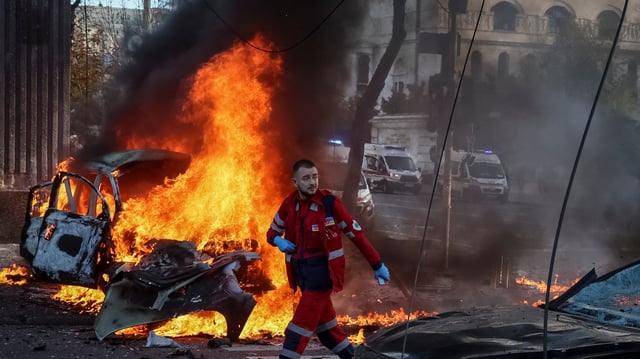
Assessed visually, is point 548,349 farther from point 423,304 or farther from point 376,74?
point 376,74

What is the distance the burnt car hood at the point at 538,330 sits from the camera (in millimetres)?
3713

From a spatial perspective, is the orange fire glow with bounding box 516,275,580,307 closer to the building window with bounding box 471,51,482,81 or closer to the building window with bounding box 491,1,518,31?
the building window with bounding box 491,1,518,31

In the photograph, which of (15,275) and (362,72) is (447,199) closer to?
(362,72)

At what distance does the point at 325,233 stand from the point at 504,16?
14.1m

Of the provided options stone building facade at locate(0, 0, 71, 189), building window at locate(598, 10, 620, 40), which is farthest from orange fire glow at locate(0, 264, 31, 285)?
building window at locate(598, 10, 620, 40)

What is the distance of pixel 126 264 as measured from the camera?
25.4 feet

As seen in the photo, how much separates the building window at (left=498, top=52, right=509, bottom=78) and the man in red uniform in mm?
14688

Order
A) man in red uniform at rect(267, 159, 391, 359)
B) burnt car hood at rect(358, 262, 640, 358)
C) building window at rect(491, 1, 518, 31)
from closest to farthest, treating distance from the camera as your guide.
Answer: burnt car hood at rect(358, 262, 640, 358)
man in red uniform at rect(267, 159, 391, 359)
building window at rect(491, 1, 518, 31)

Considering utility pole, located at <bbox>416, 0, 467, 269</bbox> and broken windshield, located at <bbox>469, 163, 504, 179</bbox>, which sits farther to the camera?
broken windshield, located at <bbox>469, 163, 504, 179</bbox>

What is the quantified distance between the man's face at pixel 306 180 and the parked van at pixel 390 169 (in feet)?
65.8

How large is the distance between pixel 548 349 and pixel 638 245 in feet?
45.7

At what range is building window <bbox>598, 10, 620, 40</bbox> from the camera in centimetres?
1704

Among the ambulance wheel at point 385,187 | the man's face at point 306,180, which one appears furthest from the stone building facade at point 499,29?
the man's face at point 306,180

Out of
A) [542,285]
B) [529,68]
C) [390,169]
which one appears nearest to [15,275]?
[542,285]
